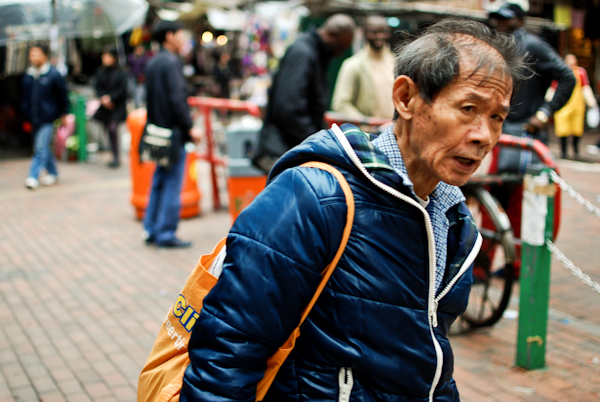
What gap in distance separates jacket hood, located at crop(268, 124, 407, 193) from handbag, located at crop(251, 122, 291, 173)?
351 cm

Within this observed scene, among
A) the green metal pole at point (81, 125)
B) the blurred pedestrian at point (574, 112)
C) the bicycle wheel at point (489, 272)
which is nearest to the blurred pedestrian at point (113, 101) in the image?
the green metal pole at point (81, 125)

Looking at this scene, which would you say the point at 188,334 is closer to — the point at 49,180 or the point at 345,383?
the point at 345,383

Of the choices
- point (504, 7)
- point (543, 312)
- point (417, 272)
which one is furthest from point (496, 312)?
point (417, 272)

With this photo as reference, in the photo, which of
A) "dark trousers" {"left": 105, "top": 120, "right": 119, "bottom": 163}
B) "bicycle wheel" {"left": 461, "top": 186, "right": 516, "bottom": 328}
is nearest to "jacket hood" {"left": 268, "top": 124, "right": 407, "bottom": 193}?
"bicycle wheel" {"left": 461, "top": 186, "right": 516, "bottom": 328}

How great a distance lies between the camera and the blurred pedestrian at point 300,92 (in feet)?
16.1

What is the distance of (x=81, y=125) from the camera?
38.7 ft

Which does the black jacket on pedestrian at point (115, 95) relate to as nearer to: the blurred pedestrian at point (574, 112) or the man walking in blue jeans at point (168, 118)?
the man walking in blue jeans at point (168, 118)

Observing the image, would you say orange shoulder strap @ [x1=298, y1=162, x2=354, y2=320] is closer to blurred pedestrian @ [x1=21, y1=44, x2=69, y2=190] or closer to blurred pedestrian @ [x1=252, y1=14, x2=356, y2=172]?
blurred pedestrian @ [x1=252, y1=14, x2=356, y2=172]

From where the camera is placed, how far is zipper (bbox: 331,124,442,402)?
4.56 feet

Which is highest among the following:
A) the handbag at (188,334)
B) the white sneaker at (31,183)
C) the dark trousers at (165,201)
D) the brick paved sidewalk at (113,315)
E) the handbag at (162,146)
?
the handbag at (188,334)

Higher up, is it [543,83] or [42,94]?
[543,83]

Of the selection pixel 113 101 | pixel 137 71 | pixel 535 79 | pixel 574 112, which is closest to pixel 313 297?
pixel 535 79

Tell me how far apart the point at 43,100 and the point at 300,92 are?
621 cm

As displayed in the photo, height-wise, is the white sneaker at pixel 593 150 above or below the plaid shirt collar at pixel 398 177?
below
